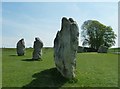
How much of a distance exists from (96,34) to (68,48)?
70.1 m

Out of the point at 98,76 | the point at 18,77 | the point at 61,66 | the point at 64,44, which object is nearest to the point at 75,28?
the point at 64,44

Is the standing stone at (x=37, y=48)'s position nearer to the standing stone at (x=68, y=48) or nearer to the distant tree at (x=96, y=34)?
the standing stone at (x=68, y=48)

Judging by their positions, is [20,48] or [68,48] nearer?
[68,48]

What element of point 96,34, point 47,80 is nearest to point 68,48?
point 47,80

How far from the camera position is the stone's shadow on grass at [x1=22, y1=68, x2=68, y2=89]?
17078 mm

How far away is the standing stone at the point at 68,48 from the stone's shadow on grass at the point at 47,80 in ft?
1.79

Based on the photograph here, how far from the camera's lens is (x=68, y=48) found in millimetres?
18672

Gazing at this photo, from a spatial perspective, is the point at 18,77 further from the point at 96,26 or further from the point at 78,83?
the point at 96,26

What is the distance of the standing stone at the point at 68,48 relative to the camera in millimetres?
18531

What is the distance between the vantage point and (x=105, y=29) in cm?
8994

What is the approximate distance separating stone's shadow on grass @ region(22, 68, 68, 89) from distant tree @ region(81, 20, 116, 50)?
66631mm

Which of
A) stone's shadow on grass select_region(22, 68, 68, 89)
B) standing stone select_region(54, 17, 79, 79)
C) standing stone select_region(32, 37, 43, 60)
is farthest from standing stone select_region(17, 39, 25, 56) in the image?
standing stone select_region(54, 17, 79, 79)

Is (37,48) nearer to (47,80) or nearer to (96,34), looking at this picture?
(47,80)

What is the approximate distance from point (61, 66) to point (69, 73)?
972 millimetres
